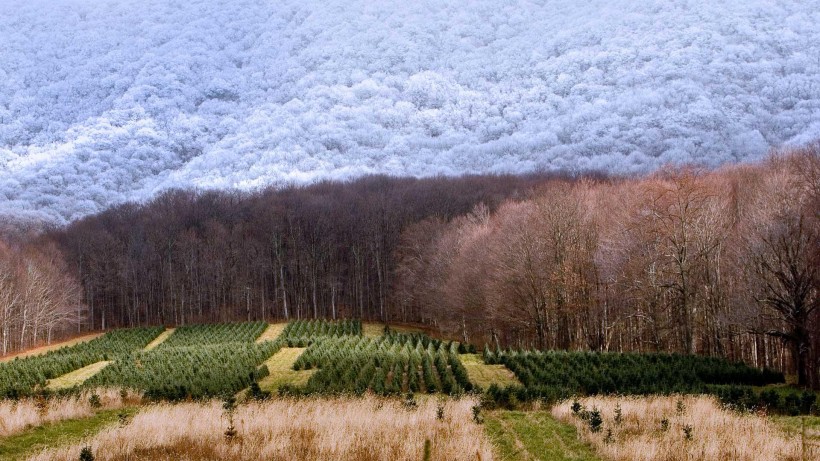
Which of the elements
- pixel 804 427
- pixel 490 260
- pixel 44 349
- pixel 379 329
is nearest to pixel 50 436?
pixel 804 427

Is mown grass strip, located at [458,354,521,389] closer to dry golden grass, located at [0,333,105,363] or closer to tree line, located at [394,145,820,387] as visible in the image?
tree line, located at [394,145,820,387]

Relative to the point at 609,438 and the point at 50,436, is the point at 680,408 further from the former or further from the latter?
the point at 50,436

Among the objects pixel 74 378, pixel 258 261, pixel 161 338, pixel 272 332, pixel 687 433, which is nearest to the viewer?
pixel 687 433

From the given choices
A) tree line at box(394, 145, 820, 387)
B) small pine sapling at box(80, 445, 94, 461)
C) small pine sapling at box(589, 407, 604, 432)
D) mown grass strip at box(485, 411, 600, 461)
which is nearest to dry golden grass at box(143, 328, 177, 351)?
tree line at box(394, 145, 820, 387)

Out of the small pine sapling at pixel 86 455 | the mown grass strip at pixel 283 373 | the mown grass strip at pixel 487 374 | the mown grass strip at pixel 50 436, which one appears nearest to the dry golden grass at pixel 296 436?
the small pine sapling at pixel 86 455

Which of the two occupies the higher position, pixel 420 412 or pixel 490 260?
pixel 490 260

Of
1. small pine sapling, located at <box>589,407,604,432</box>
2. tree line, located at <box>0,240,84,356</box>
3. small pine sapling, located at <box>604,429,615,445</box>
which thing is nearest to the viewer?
small pine sapling, located at <box>604,429,615,445</box>

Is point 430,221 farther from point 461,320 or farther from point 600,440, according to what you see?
point 600,440
